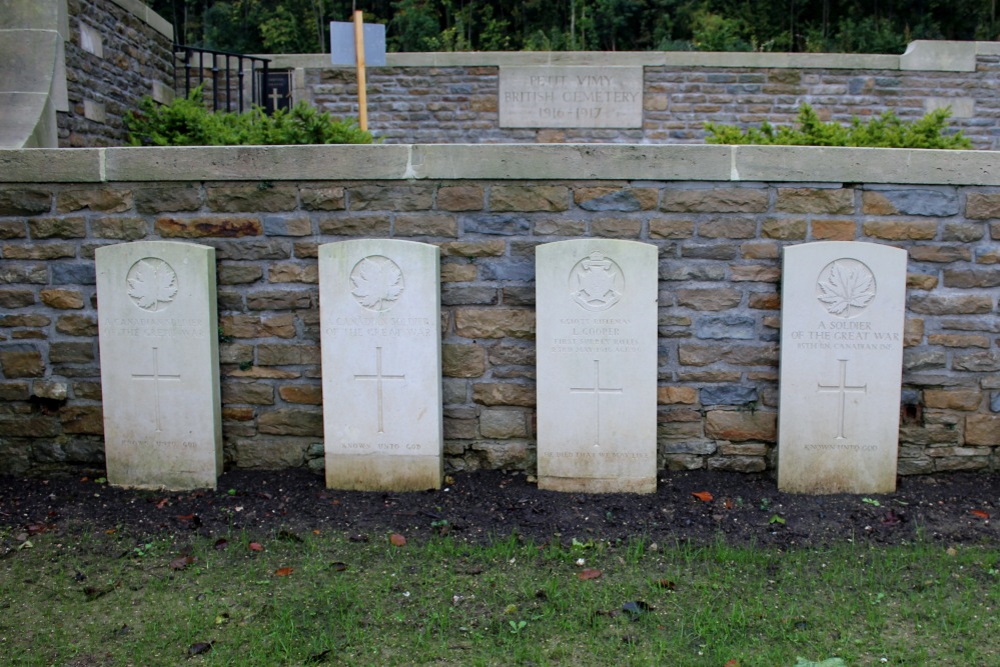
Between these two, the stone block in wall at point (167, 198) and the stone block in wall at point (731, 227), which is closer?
the stone block in wall at point (731, 227)

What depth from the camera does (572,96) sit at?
10.2 m

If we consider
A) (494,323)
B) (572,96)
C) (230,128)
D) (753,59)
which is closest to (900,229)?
(494,323)

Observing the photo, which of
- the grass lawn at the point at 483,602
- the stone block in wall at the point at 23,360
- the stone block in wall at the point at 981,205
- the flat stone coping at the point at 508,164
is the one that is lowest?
the grass lawn at the point at 483,602

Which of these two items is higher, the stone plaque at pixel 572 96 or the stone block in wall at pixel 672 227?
the stone plaque at pixel 572 96

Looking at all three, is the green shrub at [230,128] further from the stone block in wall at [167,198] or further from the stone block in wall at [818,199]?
the stone block in wall at [818,199]

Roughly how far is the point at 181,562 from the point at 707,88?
8.65m

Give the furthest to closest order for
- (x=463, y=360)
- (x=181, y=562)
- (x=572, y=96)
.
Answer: (x=572, y=96) < (x=463, y=360) < (x=181, y=562)

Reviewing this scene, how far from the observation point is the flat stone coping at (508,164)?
4.62m

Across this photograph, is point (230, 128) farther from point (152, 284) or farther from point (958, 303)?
point (958, 303)

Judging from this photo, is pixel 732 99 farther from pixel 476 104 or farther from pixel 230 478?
pixel 230 478

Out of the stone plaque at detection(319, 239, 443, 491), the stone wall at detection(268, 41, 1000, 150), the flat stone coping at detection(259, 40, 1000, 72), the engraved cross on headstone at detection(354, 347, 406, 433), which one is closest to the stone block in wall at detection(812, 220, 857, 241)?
the stone plaque at detection(319, 239, 443, 491)

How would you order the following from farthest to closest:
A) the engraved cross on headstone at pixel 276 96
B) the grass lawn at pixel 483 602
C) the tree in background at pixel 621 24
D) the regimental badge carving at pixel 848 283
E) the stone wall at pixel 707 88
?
1. the tree in background at pixel 621 24
2. the engraved cross on headstone at pixel 276 96
3. the stone wall at pixel 707 88
4. the regimental badge carving at pixel 848 283
5. the grass lawn at pixel 483 602

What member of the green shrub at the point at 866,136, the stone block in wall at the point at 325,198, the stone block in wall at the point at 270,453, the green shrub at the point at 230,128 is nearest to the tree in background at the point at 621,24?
the green shrub at the point at 866,136

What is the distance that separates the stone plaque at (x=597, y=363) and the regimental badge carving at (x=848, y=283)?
92 cm
